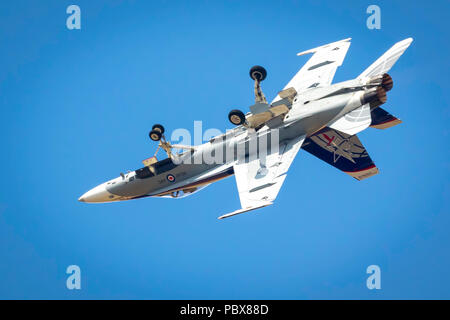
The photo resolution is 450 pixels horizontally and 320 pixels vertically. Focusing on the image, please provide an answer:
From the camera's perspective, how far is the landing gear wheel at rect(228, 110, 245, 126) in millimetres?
41875

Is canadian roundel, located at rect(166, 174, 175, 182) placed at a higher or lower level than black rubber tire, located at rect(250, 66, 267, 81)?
lower

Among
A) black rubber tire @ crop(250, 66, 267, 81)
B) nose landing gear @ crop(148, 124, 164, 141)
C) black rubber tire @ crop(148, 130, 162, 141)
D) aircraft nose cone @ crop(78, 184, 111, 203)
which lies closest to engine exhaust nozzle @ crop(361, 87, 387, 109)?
Answer: black rubber tire @ crop(250, 66, 267, 81)

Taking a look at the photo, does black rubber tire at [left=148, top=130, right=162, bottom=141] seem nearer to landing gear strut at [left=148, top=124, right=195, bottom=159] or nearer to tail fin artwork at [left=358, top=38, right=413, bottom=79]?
landing gear strut at [left=148, top=124, right=195, bottom=159]

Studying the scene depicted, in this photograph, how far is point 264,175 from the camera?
41.8 meters

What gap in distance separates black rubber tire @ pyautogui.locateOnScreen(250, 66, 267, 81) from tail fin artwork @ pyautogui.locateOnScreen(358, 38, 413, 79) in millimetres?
5421

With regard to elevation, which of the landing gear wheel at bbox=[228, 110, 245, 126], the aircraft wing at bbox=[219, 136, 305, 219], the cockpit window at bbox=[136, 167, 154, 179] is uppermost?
the landing gear wheel at bbox=[228, 110, 245, 126]

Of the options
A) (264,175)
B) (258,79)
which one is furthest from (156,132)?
(264,175)

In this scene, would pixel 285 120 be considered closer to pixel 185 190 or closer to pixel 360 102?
pixel 360 102

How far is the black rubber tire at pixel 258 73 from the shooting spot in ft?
146

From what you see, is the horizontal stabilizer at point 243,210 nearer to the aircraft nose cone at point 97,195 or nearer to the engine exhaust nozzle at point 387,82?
the engine exhaust nozzle at point 387,82

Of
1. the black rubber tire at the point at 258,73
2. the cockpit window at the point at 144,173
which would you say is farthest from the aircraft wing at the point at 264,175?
the cockpit window at the point at 144,173

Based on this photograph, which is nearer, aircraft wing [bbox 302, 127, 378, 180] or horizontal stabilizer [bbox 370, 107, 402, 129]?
horizontal stabilizer [bbox 370, 107, 402, 129]

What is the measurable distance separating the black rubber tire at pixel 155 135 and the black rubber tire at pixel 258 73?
634 centimetres

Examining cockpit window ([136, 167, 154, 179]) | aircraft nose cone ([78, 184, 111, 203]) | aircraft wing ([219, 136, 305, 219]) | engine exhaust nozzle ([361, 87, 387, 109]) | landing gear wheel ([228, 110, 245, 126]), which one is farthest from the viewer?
aircraft nose cone ([78, 184, 111, 203])
